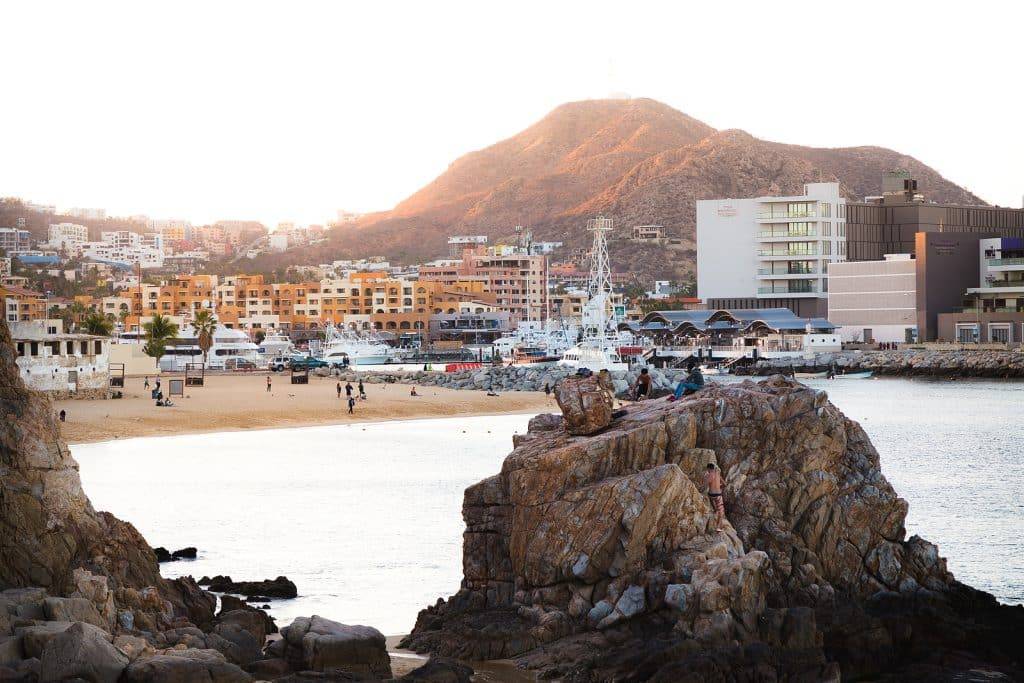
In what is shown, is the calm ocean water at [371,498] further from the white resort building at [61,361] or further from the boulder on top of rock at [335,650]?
the white resort building at [61,361]

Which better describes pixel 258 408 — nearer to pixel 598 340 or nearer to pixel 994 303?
pixel 598 340

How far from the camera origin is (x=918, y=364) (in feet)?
333

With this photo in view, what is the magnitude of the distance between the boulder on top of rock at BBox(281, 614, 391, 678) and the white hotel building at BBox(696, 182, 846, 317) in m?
118

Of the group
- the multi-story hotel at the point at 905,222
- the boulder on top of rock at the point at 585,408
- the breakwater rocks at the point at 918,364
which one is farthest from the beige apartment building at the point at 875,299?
the boulder on top of rock at the point at 585,408

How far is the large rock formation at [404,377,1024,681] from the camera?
14.3m

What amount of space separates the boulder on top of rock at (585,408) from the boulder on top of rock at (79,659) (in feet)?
19.7

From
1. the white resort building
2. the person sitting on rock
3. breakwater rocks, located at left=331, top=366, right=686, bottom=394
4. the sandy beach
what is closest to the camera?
the person sitting on rock

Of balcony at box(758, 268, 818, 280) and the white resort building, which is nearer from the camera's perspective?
the white resort building

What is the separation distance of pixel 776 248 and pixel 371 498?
10338 centimetres

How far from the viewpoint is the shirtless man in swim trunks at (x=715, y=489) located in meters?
15.6

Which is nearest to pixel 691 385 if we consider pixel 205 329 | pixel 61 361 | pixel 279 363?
pixel 61 361

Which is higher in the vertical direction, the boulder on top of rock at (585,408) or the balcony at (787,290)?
the balcony at (787,290)

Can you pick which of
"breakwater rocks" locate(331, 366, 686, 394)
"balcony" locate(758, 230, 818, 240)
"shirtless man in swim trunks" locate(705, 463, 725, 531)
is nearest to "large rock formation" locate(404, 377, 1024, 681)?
"shirtless man in swim trunks" locate(705, 463, 725, 531)

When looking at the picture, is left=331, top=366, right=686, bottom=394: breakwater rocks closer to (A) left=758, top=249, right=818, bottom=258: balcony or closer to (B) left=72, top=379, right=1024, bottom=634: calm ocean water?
(B) left=72, top=379, right=1024, bottom=634: calm ocean water
